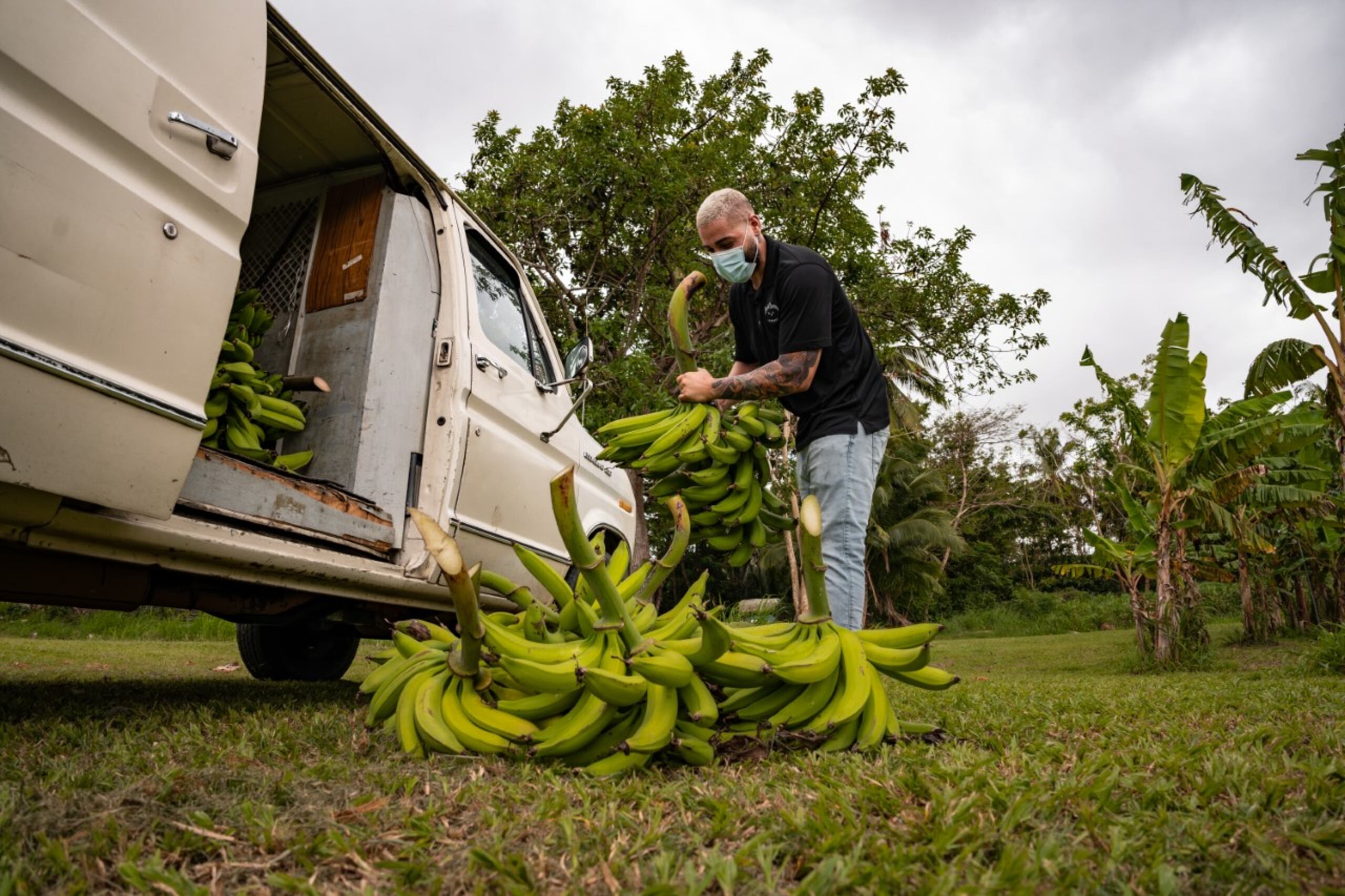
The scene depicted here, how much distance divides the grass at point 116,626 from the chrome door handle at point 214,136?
8.89 meters

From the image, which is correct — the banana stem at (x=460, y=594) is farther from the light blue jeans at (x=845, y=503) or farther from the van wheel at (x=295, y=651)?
the van wheel at (x=295, y=651)

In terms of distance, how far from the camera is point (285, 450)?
4027 millimetres

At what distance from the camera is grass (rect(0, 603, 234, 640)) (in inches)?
401

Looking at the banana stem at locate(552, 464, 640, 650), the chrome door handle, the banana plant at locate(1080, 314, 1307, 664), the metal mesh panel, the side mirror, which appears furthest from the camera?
the banana plant at locate(1080, 314, 1307, 664)

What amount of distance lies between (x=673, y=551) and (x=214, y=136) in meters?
A: 1.96

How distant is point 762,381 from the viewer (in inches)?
119

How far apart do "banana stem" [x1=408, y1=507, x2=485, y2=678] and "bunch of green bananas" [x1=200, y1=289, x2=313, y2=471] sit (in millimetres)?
1653

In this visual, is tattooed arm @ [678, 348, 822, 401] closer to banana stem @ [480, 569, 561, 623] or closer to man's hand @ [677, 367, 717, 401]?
man's hand @ [677, 367, 717, 401]

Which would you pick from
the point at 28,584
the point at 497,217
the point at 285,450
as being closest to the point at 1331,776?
the point at 28,584

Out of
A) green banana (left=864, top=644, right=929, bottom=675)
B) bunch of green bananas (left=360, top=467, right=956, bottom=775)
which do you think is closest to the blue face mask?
bunch of green bananas (left=360, top=467, right=956, bottom=775)

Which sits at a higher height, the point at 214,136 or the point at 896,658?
the point at 214,136

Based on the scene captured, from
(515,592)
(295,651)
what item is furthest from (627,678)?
(295,651)

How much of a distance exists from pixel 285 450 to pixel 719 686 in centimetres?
266

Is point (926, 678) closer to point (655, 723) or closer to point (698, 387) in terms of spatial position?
point (655, 723)
